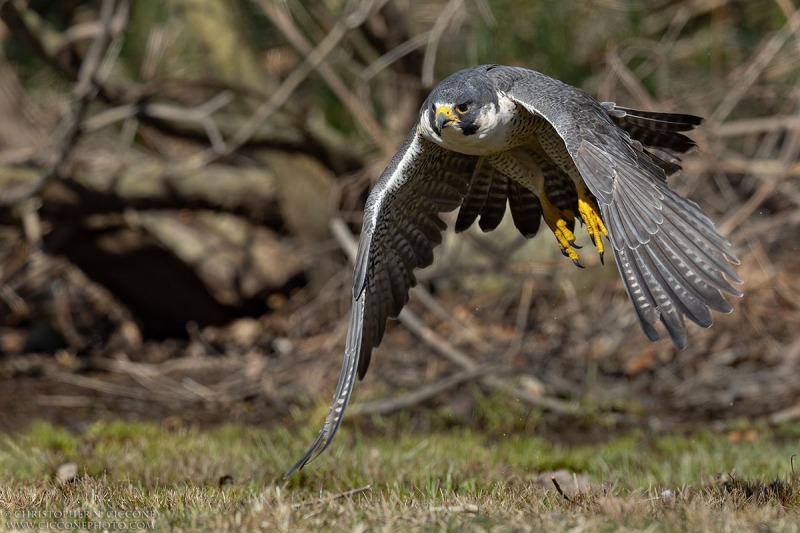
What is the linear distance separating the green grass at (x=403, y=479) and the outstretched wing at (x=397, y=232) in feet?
1.26

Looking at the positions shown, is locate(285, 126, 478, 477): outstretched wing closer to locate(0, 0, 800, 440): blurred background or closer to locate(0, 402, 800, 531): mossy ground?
locate(0, 402, 800, 531): mossy ground

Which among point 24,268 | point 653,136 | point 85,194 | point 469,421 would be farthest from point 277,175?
point 653,136

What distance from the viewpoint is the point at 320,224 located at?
846 centimetres

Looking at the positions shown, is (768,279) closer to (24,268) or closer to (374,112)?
(374,112)

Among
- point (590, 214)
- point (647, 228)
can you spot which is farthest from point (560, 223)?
point (647, 228)

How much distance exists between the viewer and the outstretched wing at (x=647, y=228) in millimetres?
3068

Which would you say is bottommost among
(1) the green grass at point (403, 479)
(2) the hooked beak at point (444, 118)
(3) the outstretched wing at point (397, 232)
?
(1) the green grass at point (403, 479)

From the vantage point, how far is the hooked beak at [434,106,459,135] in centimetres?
384

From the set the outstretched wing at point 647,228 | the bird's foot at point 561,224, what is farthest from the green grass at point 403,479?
the bird's foot at point 561,224

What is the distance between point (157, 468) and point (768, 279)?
4.27 m

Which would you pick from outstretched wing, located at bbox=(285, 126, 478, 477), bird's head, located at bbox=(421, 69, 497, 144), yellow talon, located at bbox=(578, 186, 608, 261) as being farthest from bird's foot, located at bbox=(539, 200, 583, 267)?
bird's head, located at bbox=(421, 69, 497, 144)

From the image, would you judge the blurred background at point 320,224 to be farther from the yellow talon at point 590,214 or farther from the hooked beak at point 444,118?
the hooked beak at point 444,118

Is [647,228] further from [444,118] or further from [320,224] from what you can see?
[320,224]

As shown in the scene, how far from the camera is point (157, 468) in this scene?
3971mm
